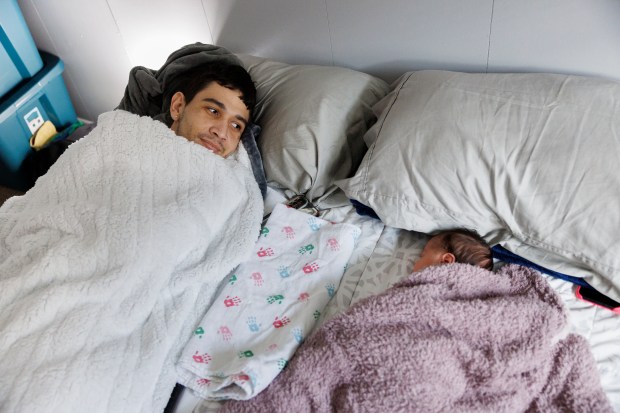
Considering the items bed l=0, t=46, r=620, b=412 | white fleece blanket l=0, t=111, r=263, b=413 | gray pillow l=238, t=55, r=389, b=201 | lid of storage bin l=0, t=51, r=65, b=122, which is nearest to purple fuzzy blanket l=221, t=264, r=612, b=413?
bed l=0, t=46, r=620, b=412

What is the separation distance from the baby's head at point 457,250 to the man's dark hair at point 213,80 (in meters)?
0.63

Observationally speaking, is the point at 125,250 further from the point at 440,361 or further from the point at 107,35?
the point at 107,35

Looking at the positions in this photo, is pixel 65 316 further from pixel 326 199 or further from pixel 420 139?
pixel 420 139

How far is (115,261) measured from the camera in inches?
38.6

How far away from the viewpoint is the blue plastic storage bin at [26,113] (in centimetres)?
177

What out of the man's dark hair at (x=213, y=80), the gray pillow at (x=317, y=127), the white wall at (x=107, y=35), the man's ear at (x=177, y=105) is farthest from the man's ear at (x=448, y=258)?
the white wall at (x=107, y=35)

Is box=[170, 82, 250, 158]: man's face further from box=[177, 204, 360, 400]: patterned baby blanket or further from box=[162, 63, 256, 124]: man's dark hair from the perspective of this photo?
box=[177, 204, 360, 400]: patterned baby blanket

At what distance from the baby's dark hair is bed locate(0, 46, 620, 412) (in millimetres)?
35

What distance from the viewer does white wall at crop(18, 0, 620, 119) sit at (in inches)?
45.1

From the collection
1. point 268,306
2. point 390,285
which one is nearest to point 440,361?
point 390,285

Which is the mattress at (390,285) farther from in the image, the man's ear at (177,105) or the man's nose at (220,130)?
the man's ear at (177,105)

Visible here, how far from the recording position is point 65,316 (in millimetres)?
896

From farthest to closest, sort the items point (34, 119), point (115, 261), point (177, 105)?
point (34, 119), point (177, 105), point (115, 261)

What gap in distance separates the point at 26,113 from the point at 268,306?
1.37 m
